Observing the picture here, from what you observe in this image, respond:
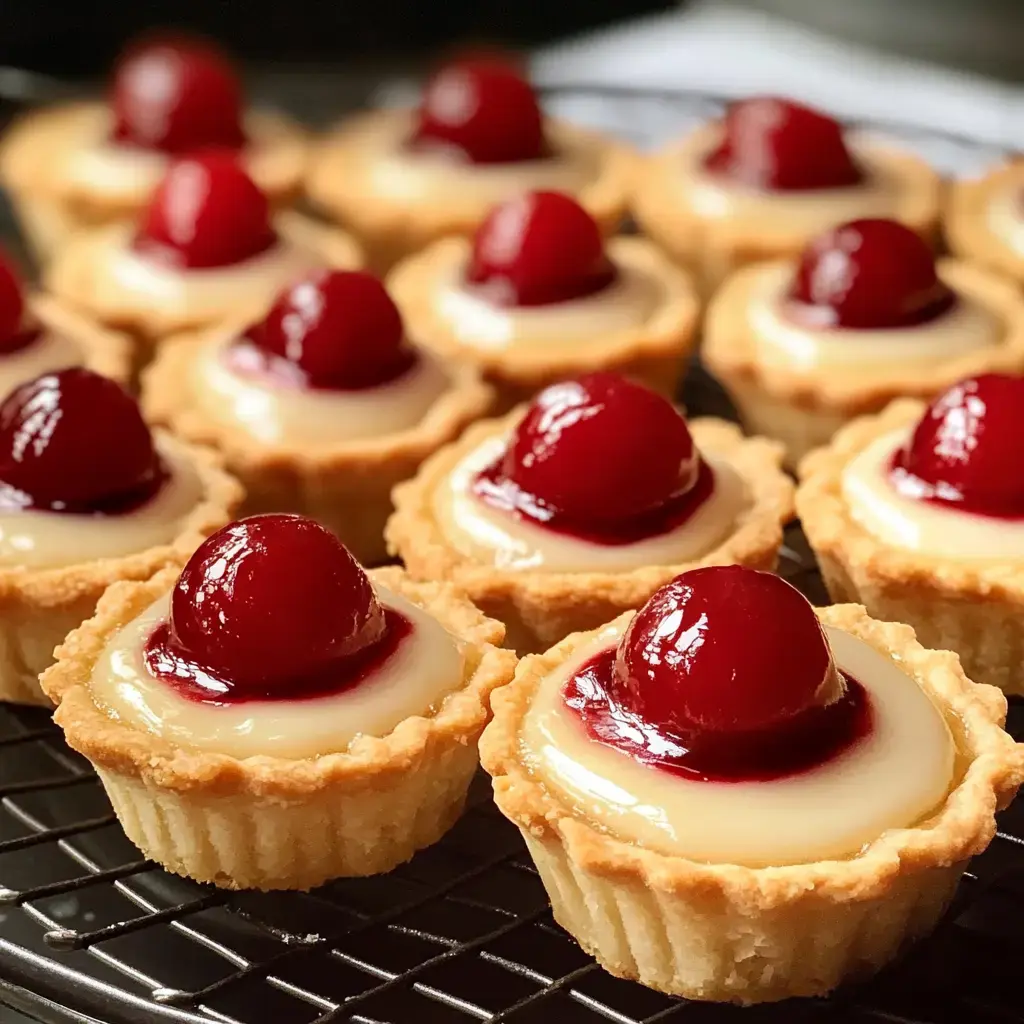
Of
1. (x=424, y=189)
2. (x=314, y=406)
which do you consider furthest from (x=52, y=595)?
(x=424, y=189)

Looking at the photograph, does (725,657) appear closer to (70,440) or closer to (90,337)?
(70,440)

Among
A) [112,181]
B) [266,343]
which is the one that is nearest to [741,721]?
[266,343]

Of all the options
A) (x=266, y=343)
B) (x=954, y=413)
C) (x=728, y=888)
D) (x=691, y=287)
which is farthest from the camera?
(x=691, y=287)

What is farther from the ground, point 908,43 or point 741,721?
point 741,721

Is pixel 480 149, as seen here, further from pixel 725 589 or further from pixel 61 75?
pixel 725 589

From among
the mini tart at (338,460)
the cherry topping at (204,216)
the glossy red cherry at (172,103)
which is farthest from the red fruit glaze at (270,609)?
the glossy red cherry at (172,103)

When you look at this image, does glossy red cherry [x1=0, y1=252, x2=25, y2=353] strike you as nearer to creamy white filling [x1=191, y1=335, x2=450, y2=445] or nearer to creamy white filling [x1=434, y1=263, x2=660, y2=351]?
creamy white filling [x1=191, y1=335, x2=450, y2=445]
